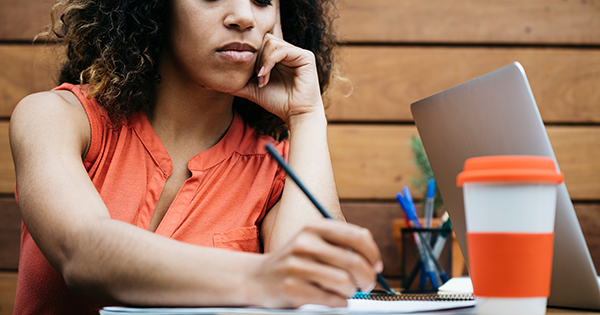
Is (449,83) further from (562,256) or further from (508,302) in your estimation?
(508,302)

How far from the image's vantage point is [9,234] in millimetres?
1685

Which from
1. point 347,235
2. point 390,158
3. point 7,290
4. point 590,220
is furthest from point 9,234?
point 590,220

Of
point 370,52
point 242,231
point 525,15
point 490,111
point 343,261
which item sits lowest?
point 242,231

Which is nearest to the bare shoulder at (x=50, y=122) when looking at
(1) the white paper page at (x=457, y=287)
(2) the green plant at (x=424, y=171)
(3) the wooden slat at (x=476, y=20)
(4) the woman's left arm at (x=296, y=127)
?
(4) the woman's left arm at (x=296, y=127)

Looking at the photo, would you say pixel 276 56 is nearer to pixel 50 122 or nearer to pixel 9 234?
pixel 50 122

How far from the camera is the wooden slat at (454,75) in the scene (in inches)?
66.8

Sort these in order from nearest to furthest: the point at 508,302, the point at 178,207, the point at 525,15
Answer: the point at 508,302, the point at 178,207, the point at 525,15

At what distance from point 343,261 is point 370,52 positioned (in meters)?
1.36

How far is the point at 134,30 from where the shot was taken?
3.21 ft

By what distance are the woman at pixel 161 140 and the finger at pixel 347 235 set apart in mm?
184

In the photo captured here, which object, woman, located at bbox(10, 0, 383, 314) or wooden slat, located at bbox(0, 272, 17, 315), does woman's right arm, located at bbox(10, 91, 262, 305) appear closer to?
woman, located at bbox(10, 0, 383, 314)

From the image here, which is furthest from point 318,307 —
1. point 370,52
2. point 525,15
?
point 525,15

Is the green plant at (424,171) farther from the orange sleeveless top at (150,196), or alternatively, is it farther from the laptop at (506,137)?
the laptop at (506,137)

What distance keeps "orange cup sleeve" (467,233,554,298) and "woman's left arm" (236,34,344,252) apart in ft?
1.39
